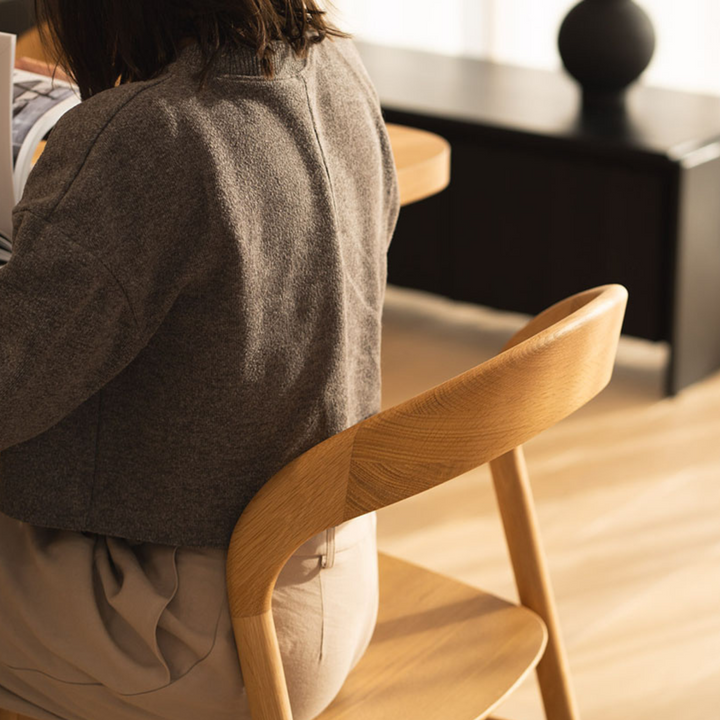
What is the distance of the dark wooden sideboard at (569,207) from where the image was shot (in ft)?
7.97

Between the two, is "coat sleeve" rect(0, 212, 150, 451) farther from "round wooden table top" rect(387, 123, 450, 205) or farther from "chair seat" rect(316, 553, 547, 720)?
"round wooden table top" rect(387, 123, 450, 205)

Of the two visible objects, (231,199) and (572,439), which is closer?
(231,199)

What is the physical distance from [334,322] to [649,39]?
2.01 m

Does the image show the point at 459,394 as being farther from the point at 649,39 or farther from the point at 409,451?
the point at 649,39

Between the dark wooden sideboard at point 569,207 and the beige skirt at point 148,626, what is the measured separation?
1.66m

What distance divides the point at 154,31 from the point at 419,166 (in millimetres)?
593

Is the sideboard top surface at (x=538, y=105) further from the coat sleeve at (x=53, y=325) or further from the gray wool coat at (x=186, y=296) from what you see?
the coat sleeve at (x=53, y=325)

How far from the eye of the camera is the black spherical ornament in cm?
263

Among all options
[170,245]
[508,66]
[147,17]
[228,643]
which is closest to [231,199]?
[170,245]

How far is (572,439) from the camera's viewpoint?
2334 mm

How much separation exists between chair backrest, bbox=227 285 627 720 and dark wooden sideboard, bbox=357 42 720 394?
65.2 inches

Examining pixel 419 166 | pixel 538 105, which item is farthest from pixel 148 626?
pixel 538 105

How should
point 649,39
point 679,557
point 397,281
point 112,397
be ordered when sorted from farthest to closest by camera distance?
point 397,281 → point 649,39 → point 679,557 → point 112,397

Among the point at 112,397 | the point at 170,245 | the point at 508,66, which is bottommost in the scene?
the point at 508,66
